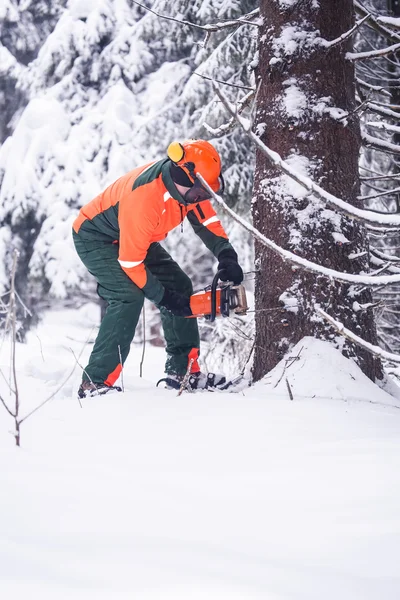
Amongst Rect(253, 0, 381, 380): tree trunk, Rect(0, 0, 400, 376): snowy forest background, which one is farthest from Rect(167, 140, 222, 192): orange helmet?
Rect(0, 0, 400, 376): snowy forest background

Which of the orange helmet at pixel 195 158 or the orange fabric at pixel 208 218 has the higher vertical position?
the orange helmet at pixel 195 158

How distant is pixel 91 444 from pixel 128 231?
152 cm

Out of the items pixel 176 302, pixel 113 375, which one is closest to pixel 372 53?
pixel 176 302

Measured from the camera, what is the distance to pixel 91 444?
1.89m

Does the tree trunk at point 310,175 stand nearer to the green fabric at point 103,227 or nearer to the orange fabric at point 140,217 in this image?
the orange fabric at point 140,217

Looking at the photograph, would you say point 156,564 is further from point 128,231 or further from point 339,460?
point 128,231

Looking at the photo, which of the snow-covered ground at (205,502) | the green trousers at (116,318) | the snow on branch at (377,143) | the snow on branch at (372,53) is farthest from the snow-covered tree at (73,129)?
the snow-covered ground at (205,502)

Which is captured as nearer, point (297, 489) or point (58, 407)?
point (297, 489)

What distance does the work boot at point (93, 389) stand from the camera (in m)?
3.26

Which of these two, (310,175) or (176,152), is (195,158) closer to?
(176,152)

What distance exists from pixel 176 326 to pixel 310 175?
1.34m

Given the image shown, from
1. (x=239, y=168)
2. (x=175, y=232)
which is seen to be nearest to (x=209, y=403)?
(x=239, y=168)

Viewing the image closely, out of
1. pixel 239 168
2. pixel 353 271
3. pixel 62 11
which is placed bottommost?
pixel 353 271

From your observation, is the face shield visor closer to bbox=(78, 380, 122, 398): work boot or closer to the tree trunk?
the tree trunk
